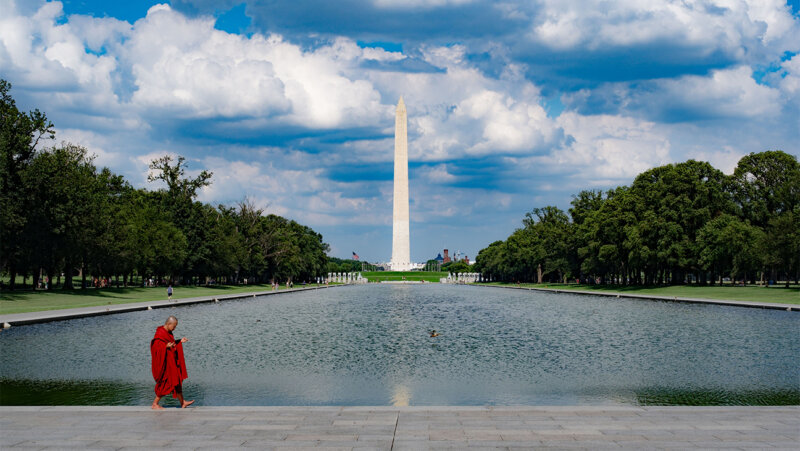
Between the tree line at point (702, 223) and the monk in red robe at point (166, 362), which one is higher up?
the tree line at point (702, 223)

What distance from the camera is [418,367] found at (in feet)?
59.4

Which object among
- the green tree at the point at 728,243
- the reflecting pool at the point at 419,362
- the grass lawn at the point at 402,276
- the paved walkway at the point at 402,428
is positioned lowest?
the reflecting pool at the point at 419,362

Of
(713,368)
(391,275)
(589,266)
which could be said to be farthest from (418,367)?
(391,275)

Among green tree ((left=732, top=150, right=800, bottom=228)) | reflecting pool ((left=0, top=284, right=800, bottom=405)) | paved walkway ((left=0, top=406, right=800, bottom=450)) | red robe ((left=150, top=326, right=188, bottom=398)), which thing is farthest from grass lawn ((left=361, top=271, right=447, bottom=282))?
paved walkway ((left=0, top=406, right=800, bottom=450))

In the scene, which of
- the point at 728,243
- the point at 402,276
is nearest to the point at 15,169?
the point at 728,243

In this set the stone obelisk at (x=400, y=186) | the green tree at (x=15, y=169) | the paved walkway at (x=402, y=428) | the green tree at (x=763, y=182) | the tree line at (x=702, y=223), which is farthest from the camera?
the stone obelisk at (x=400, y=186)

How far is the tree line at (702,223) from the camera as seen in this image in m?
60.5

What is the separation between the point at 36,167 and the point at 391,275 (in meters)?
114

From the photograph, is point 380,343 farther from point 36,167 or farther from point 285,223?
point 285,223

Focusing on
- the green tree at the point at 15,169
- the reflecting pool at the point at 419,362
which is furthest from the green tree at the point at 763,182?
the green tree at the point at 15,169

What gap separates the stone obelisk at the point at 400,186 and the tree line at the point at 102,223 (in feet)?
89.8

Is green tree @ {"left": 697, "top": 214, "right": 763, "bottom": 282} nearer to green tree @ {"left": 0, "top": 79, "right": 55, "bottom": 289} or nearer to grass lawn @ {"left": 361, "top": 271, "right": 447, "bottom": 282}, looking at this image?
green tree @ {"left": 0, "top": 79, "right": 55, "bottom": 289}

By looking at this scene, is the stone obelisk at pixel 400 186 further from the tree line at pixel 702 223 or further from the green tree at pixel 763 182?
the green tree at pixel 763 182

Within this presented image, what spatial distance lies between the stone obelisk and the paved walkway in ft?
367
